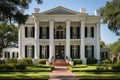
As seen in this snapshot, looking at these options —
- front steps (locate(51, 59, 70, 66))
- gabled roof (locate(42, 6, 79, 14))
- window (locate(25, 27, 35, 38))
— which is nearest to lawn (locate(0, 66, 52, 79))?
front steps (locate(51, 59, 70, 66))

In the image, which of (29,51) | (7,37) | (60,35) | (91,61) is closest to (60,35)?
(60,35)

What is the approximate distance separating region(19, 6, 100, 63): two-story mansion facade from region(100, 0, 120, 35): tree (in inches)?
125

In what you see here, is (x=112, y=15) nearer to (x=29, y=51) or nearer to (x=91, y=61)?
(x=91, y=61)

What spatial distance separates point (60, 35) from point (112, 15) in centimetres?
→ 1038

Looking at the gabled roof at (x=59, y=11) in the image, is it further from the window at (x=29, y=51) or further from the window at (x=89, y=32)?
the window at (x=29, y=51)

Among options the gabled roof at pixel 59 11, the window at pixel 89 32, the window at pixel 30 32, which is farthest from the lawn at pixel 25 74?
the window at pixel 89 32

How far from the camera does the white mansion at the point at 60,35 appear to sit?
49.2 m

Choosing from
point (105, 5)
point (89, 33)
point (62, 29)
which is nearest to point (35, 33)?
point (62, 29)

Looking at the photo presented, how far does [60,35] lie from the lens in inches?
2013

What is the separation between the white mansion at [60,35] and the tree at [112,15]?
10.2 feet

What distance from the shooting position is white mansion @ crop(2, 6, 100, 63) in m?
49.2

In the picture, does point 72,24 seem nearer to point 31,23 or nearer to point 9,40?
point 31,23

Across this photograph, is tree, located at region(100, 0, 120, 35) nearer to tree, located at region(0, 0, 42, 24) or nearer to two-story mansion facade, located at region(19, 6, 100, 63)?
two-story mansion facade, located at region(19, 6, 100, 63)

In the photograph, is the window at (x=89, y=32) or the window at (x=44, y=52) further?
the window at (x=89, y=32)
